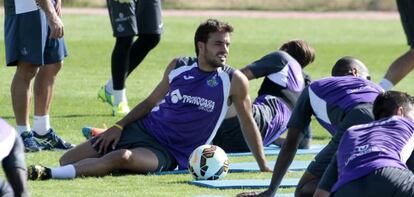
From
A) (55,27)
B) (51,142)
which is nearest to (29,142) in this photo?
(51,142)

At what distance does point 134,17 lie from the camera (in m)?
13.3

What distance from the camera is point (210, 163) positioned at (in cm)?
941

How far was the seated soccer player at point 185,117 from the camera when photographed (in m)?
9.85

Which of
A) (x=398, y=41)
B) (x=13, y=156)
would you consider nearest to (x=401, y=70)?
(x=13, y=156)

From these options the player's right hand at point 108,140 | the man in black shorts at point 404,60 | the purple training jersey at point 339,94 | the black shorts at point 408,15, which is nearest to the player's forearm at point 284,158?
the purple training jersey at point 339,94

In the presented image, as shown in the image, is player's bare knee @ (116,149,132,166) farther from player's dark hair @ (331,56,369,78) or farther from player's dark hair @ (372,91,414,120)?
player's dark hair @ (372,91,414,120)

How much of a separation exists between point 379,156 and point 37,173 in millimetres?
3370

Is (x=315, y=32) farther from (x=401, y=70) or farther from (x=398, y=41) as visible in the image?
(x=401, y=70)

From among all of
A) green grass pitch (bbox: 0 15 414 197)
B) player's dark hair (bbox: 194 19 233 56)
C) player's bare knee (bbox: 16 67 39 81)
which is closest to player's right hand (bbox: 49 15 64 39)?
player's bare knee (bbox: 16 67 39 81)

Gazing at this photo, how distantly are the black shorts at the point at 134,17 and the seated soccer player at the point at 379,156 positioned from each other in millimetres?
6348

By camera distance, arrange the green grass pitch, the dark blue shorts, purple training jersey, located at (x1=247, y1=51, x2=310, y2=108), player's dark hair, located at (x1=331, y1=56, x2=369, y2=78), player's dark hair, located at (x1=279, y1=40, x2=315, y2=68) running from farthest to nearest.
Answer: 1. player's dark hair, located at (x1=279, y1=40, x2=315, y2=68)
2. purple training jersey, located at (x1=247, y1=51, x2=310, y2=108)
3. the dark blue shorts
4. the green grass pitch
5. player's dark hair, located at (x1=331, y1=56, x2=369, y2=78)

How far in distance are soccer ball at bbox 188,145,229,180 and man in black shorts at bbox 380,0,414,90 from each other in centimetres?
362

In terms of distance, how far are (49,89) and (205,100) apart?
6.42 ft

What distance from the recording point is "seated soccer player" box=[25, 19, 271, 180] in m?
9.85
